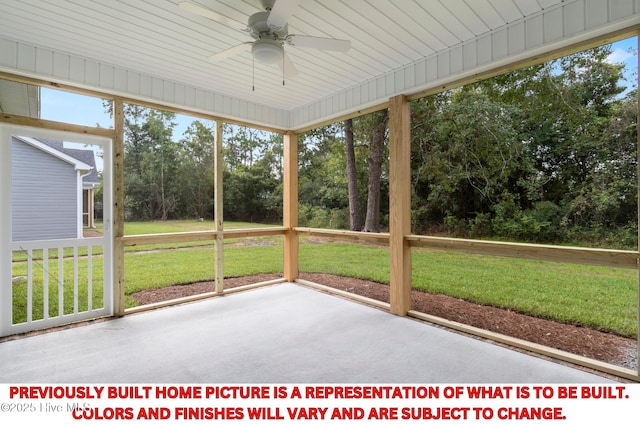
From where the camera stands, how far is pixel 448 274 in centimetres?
452

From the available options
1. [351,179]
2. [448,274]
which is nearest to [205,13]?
[351,179]

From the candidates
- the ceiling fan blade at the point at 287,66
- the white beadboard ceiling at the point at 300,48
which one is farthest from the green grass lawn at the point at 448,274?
the ceiling fan blade at the point at 287,66

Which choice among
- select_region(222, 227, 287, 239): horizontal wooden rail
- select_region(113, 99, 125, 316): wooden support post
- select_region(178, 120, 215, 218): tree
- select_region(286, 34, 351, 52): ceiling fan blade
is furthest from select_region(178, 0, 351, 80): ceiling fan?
select_region(222, 227, 287, 239): horizontal wooden rail

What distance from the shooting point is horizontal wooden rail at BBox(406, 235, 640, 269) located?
2.33 meters

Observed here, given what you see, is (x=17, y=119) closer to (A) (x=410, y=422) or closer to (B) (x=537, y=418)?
(A) (x=410, y=422)

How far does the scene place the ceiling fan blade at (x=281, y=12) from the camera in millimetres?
1889

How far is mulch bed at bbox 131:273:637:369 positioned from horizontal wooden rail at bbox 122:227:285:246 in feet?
2.75

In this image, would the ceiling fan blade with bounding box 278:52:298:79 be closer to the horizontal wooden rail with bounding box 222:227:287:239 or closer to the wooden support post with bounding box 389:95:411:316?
the wooden support post with bounding box 389:95:411:316

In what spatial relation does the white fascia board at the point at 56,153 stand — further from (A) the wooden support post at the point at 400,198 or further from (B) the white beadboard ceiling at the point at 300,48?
(A) the wooden support post at the point at 400,198

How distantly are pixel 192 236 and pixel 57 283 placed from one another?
1460 mm

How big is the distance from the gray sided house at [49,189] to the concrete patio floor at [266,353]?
3.43ft

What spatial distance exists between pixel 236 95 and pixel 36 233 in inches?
110

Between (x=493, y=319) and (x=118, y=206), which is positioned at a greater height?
(x=118, y=206)

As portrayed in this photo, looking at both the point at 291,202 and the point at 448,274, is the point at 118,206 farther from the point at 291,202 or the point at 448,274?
the point at 448,274
